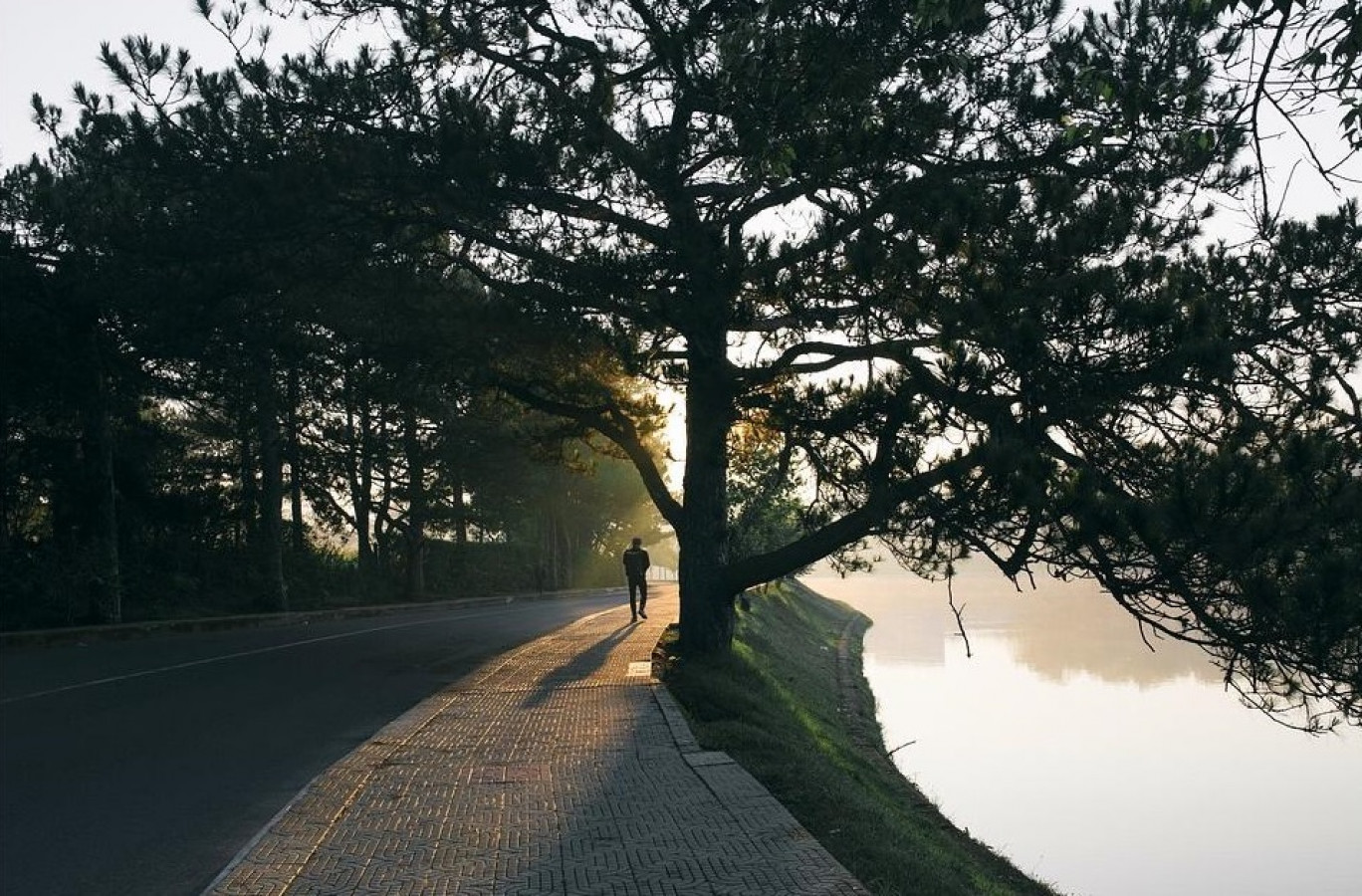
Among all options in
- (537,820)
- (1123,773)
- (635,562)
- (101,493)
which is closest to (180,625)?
(101,493)

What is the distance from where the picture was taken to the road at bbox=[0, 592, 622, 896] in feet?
22.9

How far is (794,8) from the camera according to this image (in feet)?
29.4

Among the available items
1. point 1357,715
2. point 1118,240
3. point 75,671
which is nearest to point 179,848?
point 1357,715

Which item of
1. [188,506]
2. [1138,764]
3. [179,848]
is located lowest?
[1138,764]

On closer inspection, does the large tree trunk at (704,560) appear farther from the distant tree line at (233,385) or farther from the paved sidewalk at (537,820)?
the paved sidewalk at (537,820)

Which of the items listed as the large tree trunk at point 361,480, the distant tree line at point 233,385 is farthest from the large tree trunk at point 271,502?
the large tree trunk at point 361,480

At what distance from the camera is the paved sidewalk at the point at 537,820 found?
6.00 meters

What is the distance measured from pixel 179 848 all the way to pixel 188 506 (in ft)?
73.5

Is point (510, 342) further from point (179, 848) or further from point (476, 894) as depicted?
point (476, 894)

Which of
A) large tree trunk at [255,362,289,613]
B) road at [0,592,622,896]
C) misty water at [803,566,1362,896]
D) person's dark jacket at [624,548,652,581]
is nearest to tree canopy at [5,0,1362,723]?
misty water at [803,566,1362,896]

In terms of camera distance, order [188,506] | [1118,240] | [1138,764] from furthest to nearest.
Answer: [188,506] → [1138,764] → [1118,240]

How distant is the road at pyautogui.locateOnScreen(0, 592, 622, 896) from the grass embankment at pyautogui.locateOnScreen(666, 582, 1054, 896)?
10.6ft

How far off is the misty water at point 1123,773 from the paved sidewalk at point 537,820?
488cm

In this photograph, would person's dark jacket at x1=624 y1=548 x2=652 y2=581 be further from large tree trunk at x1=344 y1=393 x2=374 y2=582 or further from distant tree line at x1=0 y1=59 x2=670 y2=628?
large tree trunk at x1=344 y1=393 x2=374 y2=582
